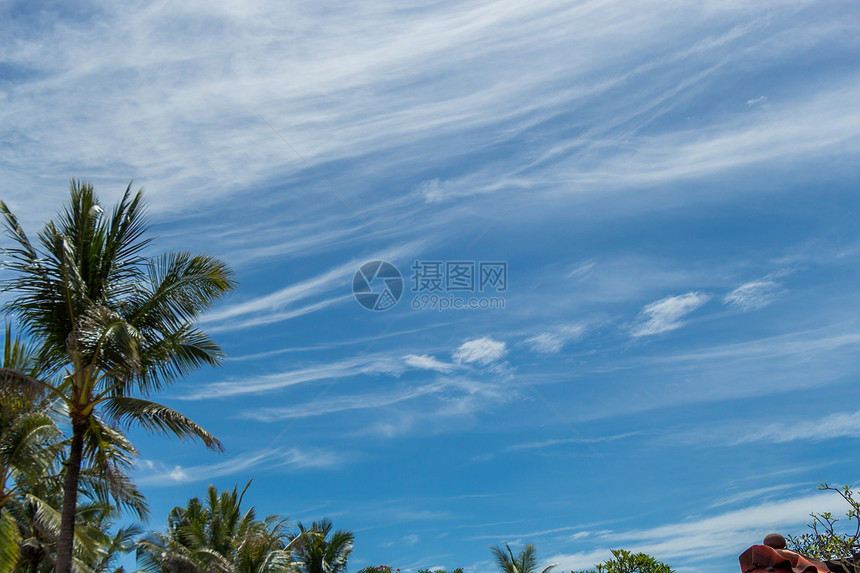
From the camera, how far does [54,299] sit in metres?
12.8

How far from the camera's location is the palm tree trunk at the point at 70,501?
36.4ft

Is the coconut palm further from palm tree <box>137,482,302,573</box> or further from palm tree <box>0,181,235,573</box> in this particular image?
palm tree <box>137,482,302,573</box>

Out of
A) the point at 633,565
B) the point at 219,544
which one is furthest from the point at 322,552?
the point at 633,565

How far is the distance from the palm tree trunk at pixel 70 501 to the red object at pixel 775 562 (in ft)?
34.1

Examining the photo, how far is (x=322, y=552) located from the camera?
1075 inches

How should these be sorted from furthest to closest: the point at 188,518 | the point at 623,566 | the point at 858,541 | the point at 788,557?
the point at 188,518, the point at 623,566, the point at 858,541, the point at 788,557

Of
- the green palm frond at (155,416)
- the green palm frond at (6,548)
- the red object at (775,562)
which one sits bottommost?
the red object at (775,562)

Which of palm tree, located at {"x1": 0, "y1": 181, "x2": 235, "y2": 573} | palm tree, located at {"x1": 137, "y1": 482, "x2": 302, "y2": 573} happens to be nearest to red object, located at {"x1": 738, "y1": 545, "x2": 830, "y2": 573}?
palm tree, located at {"x1": 0, "y1": 181, "x2": 235, "y2": 573}

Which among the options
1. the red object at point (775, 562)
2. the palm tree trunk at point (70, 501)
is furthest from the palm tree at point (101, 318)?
the red object at point (775, 562)

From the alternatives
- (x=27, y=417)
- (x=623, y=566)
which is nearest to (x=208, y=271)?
(x=27, y=417)

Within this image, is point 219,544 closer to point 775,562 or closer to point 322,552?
point 322,552

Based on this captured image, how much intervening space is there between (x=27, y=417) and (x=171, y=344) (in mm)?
3049

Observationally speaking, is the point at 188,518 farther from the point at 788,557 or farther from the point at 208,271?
the point at 788,557

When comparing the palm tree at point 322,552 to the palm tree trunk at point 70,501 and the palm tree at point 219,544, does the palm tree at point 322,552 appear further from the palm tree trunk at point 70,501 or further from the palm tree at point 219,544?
the palm tree trunk at point 70,501
